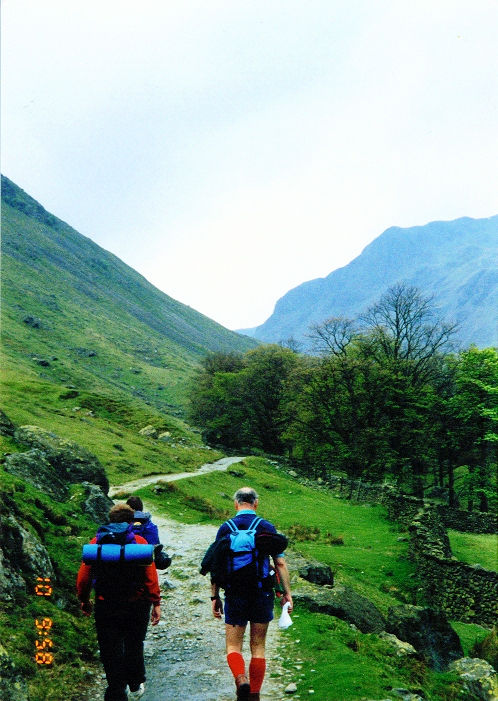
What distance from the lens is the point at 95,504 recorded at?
52.2 ft

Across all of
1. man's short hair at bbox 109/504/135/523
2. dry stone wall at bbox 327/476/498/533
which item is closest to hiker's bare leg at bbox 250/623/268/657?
man's short hair at bbox 109/504/135/523

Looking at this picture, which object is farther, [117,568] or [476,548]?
[476,548]

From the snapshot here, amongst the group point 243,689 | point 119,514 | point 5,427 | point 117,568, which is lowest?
point 5,427

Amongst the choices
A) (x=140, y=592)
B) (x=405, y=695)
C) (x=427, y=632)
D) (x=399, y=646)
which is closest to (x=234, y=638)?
(x=140, y=592)

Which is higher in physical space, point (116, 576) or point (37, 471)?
point (116, 576)

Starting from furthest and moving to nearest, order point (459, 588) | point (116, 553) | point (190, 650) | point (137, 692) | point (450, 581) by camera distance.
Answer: point (450, 581) → point (459, 588) → point (190, 650) → point (137, 692) → point (116, 553)

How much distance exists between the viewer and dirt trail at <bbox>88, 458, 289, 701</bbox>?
24.7 feet

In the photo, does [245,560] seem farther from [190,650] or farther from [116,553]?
[190,650]

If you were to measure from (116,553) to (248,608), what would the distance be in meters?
1.87

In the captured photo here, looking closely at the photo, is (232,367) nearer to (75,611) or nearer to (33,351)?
(33,351)

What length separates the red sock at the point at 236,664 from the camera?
6.16 meters

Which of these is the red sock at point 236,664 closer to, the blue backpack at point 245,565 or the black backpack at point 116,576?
the blue backpack at point 245,565

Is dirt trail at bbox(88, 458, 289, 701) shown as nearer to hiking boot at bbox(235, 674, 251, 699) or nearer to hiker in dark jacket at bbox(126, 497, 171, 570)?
hiking boot at bbox(235, 674, 251, 699)

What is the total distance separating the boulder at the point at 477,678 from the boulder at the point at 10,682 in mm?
7338
